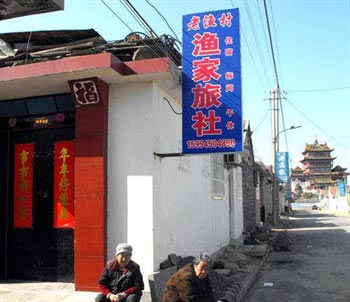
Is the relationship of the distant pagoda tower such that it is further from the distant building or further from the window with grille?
the window with grille

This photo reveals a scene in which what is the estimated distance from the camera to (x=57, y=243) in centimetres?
873

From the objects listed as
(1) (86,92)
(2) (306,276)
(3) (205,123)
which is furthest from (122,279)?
(2) (306,276)

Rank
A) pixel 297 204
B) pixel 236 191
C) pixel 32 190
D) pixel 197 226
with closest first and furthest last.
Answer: pixel 32 190 → pixel 197 226 → pixel 236 191 → pixel 297 204

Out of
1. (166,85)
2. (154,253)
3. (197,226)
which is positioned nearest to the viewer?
(154,253)

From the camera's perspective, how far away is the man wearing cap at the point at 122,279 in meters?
5.73

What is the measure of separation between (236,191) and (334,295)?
8.50m

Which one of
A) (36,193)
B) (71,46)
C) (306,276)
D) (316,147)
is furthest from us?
(316,147)

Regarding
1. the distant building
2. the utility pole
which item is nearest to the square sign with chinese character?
the utility pole

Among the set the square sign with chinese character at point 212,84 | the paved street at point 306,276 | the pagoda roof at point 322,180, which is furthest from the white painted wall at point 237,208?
the pagoda roof at point 322,180

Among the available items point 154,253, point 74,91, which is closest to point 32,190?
point 74,91

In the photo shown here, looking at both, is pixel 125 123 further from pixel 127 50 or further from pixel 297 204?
pixel 297 204

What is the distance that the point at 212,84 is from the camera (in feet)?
26.5

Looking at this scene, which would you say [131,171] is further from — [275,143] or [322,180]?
[322,180]

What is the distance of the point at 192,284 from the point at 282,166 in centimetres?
2988
